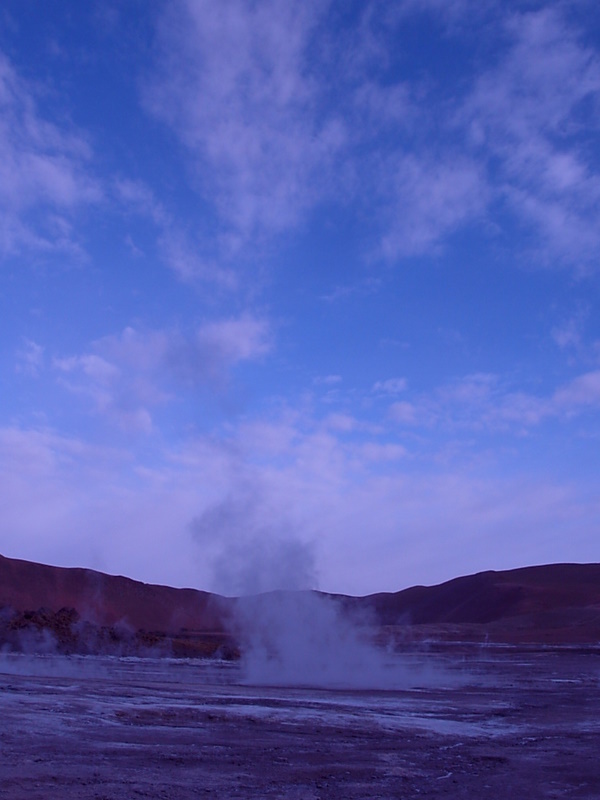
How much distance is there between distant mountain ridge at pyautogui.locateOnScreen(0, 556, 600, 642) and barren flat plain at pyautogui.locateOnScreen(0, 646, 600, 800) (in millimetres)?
42908

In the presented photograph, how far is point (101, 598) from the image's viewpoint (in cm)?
9500

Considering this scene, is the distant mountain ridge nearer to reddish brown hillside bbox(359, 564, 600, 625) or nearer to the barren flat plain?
reddish brown hillside bbox(359, 564, 600, 625)

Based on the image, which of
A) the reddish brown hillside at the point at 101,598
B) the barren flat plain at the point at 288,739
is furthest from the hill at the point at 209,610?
the barren flat plain at the point at 288,739

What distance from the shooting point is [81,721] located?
1653cm

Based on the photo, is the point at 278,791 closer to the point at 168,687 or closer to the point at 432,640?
the point at 168,687

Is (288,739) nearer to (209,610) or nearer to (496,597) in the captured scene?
(209,610)

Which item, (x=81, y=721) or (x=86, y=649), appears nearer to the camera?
(x=81, y=721)

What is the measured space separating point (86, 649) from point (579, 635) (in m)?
43.7

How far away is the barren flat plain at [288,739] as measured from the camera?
1062 centimetres

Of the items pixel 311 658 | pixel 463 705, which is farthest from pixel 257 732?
pixel 311 658

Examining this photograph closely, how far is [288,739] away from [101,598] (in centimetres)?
8474

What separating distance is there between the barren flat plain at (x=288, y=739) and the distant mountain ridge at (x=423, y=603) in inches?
1689

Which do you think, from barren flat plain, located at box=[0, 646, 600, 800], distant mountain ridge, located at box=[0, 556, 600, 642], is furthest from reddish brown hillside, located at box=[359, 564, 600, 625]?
barren flat plain, located at box=[0, 646, 600, 800]

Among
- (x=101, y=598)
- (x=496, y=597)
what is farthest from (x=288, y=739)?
(x=496, y=597)
